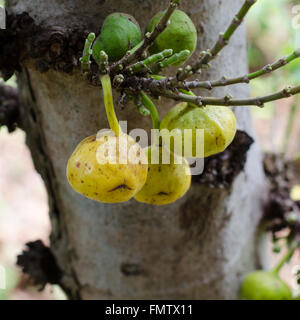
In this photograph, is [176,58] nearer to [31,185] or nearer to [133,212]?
[133,212]

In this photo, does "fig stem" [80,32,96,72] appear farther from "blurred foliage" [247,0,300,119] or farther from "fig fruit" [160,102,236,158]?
"blurred foliage" [247,0,300,119]

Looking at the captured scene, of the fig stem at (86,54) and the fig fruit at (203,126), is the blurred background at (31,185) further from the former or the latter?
the fig stem at (86,54)

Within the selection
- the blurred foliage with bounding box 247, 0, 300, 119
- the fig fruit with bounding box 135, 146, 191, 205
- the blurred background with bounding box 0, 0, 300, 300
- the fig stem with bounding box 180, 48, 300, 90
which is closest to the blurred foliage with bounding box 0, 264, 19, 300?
the blurred background with bounding box 0, 0, 300, 300

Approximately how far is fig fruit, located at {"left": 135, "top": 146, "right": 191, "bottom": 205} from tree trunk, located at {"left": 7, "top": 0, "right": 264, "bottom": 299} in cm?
14

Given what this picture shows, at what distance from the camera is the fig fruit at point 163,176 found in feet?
2.29

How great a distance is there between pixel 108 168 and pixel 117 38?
8.5 inches

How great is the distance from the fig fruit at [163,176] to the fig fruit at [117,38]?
19cm

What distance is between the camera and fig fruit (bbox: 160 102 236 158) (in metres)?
0.60

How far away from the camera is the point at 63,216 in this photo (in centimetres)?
110

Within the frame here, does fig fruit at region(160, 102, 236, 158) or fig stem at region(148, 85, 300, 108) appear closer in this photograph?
fig stem at region(148, 85, 300, 108)

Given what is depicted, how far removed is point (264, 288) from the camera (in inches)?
43.4

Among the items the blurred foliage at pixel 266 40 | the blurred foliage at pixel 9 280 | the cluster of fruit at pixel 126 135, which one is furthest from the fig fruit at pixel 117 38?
the blurred foliage at pixel 9 280

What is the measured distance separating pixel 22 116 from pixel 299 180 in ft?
9.87
